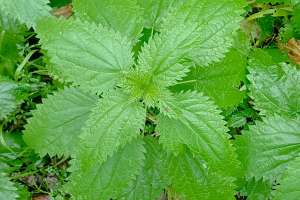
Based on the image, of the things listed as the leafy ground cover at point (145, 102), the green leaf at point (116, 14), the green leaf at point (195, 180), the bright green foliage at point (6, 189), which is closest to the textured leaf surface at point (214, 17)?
the leafy ground cover at point (145, 102)

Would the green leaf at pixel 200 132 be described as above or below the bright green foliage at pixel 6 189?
above

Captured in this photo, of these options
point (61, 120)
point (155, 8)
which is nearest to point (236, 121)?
point (155, 8)

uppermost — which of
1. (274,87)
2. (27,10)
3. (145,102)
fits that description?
(27,10)

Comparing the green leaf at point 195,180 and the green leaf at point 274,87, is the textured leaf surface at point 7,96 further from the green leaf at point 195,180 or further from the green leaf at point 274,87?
the green leaf at point 274,87

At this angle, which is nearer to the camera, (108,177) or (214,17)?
(214,17)

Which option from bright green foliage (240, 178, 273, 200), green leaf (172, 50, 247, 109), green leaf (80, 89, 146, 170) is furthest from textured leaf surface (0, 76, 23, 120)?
bright green foliage (240, 178, 273, 200)

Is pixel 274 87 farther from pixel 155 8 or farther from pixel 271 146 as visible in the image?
pixel 155 8
